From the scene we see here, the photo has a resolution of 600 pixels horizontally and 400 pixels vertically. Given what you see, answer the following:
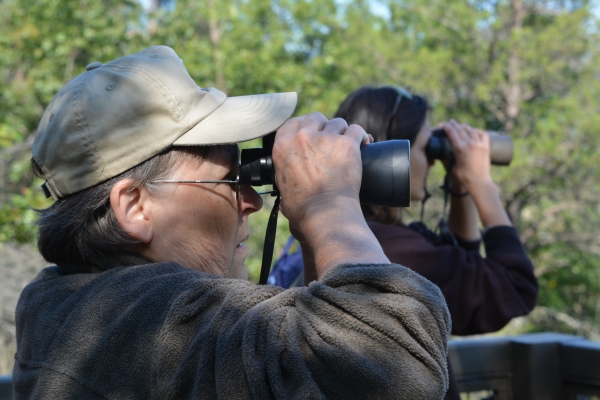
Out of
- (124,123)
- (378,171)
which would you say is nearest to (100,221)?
(124,123)

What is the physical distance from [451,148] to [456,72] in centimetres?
822

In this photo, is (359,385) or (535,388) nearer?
(359,385)

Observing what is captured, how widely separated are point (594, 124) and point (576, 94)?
926 millimetres

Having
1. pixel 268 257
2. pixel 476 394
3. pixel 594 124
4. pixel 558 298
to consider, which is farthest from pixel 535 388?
pixel 558 298

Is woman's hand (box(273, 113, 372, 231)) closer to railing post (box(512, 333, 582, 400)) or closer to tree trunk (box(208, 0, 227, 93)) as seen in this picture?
railing post (box(512, 333, 582, 400))

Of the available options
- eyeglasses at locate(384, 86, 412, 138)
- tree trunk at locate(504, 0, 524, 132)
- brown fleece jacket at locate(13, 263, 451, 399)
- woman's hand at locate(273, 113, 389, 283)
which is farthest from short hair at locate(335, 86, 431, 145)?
tree trunk at locate(504, 0, 524, 132)

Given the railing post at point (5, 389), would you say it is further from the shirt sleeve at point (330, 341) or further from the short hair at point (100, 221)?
the shirt sleeve at point (330, 341)

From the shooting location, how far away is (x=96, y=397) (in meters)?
1.19

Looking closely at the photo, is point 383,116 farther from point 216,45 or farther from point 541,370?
point 216,45

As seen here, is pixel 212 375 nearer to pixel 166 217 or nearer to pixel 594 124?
pixel 166 217

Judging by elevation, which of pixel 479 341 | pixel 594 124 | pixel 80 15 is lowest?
pixel 594 124

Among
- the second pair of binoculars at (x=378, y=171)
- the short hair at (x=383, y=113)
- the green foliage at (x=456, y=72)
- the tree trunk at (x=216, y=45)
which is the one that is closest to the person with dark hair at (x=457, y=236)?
the short hair at (x=383, y=113)

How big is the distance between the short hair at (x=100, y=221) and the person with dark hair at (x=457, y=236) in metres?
0.76

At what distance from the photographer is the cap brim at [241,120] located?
139cm
